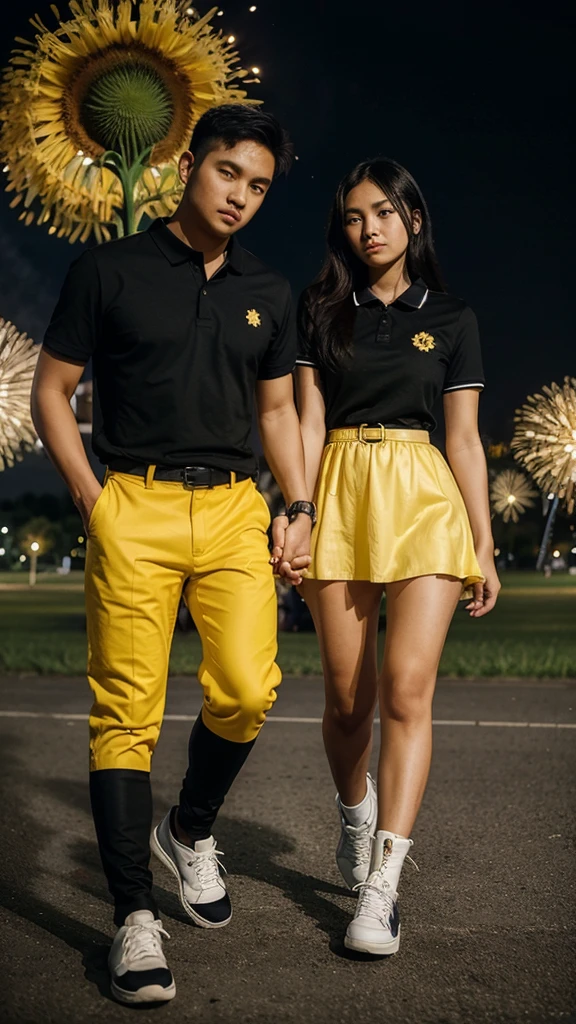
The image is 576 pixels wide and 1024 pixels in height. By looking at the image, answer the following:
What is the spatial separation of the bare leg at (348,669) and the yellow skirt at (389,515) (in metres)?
0.10

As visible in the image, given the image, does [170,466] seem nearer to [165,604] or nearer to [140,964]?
[165,604]

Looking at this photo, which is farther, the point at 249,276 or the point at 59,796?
the point at 59,796

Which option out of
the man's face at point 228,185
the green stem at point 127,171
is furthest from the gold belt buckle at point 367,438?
the green stem at point 127,171

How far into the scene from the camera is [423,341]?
4.07m

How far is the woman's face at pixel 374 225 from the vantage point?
407 cm

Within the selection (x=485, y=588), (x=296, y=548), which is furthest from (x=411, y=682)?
(x=296, y=548)

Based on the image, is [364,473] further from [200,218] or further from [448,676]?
[448,676]

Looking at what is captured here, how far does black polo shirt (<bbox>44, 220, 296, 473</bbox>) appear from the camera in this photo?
3596 mm

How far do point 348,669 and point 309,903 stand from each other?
31.9 inches

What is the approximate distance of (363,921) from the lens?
3.56 m

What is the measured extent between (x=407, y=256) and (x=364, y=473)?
82 centimetres

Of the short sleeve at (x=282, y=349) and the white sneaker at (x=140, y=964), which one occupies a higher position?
the short sleeve at (x=282, y=349)

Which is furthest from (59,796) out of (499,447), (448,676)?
(448,676)

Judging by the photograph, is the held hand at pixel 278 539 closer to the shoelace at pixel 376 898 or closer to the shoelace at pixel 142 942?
the shoelace at pixel 376 898
